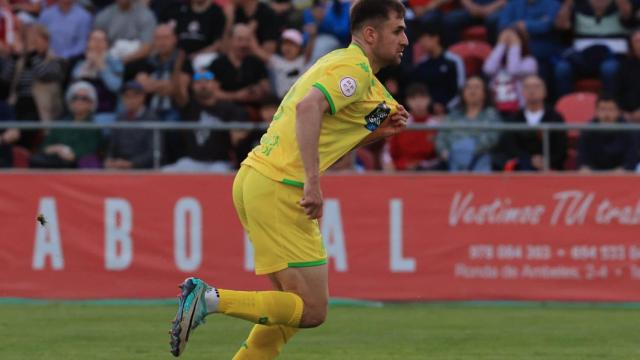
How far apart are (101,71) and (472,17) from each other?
4.96m

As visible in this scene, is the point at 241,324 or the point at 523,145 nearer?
the point at 241,324

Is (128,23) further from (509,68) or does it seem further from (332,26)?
(509,68)

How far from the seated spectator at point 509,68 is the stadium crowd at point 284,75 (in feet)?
0.06

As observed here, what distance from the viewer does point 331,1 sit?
18234 mm

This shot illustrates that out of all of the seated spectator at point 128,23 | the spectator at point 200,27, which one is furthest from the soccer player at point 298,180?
the seated spectator at point 128,23

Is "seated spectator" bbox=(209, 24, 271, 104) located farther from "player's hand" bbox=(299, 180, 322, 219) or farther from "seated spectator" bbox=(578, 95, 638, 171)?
"player's hand" bbox=(299, 180, 322, 219)

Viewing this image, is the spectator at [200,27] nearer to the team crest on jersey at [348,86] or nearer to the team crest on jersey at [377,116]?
the team crest on jersey at [377,116]

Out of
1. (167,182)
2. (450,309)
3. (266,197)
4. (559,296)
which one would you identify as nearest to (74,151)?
(167,182)

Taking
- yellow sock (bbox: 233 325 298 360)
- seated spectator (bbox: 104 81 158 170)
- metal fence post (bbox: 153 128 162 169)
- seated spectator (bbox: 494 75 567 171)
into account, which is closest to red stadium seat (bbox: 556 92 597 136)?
seated spectator (bbox: 494 75 567 171)

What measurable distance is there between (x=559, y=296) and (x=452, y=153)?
1.95 m

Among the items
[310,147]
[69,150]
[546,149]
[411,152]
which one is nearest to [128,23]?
[69,150]

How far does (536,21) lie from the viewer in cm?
1766

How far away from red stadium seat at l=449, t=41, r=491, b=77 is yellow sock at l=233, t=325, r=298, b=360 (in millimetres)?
10275

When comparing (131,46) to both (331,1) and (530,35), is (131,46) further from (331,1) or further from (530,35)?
(530,35)
